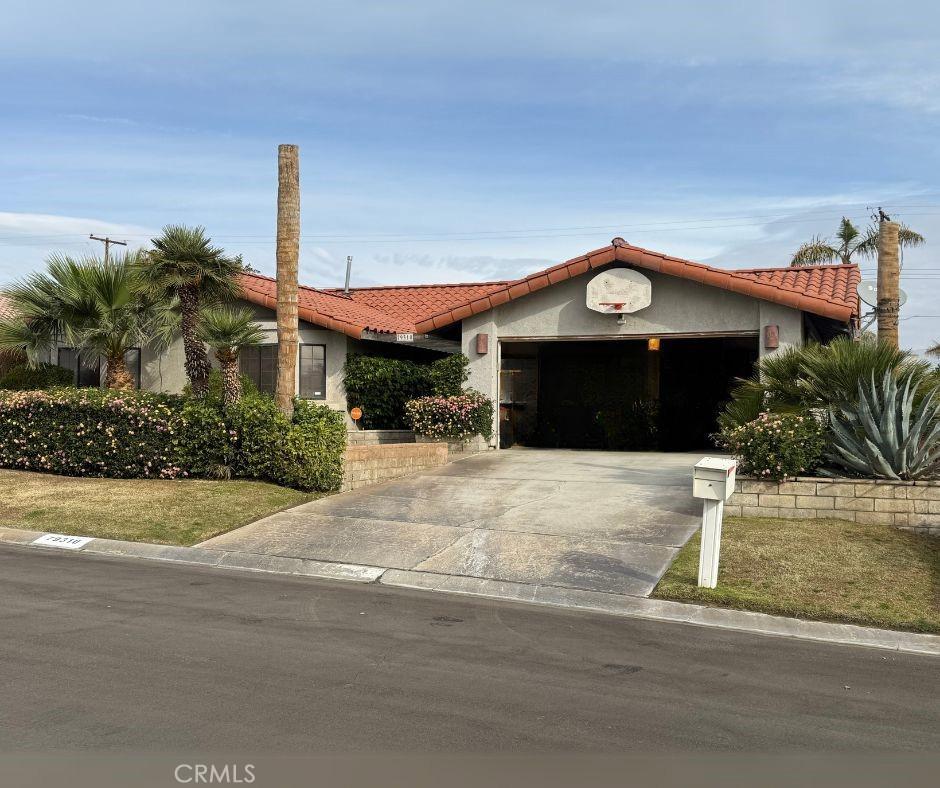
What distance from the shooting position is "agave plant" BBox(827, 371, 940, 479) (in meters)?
11.8

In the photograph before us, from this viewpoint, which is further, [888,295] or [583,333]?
[583,333]

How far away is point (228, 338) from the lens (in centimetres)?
1505

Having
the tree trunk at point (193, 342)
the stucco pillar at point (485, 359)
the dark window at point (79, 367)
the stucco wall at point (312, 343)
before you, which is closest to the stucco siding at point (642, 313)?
the stucco pillar at point (485, 359)

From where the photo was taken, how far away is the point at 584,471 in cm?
1667

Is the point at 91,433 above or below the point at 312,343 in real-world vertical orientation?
below

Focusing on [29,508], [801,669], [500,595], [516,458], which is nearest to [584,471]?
[516,458]

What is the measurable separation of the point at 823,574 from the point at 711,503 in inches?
54.7

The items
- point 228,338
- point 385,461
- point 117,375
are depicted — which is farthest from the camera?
point 117,375

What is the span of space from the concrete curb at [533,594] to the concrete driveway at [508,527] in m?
0.19

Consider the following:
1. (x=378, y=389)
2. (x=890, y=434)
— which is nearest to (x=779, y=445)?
(x=890, y=434)

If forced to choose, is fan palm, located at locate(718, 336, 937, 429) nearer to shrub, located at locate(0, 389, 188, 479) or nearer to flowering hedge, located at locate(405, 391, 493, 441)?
Answer: flowering hedge, located at locate(405, 391, 493, 441)

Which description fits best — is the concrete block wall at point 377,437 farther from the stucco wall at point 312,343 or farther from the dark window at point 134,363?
the dark window at point 134,363

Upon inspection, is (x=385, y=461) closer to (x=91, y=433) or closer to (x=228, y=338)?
(x=228, y=338)

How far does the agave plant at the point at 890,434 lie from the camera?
38.7 ft
